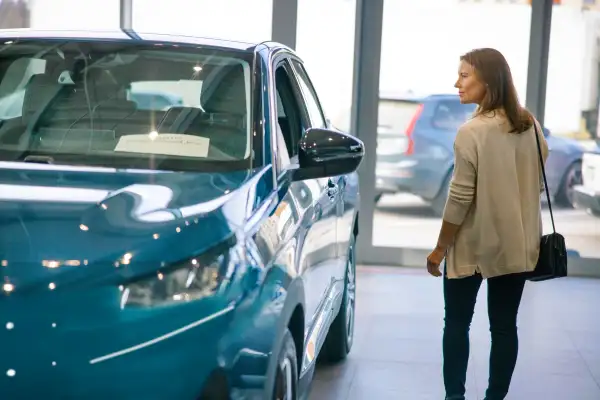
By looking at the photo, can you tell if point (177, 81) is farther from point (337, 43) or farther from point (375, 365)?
point (337, 43)

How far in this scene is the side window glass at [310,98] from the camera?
4535 mm

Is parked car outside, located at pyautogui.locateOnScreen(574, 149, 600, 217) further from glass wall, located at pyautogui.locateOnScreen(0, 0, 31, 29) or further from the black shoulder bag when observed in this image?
glass wall, located at pyautogui.locateOnScreen(0, 0, 31, 29)

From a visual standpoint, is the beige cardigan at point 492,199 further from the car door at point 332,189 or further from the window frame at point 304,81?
the window frame at point 304,81

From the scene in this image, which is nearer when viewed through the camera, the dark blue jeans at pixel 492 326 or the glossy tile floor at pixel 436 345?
the dark blue jeans at pixel 492 326

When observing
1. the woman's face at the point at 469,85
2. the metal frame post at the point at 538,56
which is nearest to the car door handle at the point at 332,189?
the woman's face at the point at 469,85

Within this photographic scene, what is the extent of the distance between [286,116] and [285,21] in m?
4.31

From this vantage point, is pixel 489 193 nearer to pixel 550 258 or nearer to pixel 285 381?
pixel 550 258

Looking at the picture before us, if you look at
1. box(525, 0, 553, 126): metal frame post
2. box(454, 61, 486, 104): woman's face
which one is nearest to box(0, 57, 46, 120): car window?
box(454, 61, 486, 104): woman's face

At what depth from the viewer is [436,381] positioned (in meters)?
4.93

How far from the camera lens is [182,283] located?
95.3 inches

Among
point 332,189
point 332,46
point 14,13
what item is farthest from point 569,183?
point 14,13

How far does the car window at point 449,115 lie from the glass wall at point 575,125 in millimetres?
671

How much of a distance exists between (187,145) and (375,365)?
2253mm

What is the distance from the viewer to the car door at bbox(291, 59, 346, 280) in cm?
431
